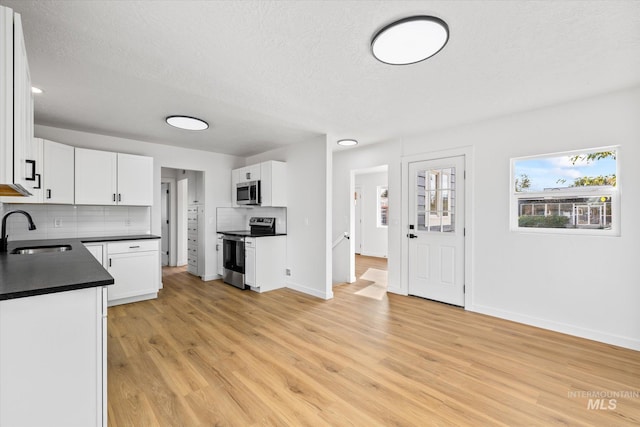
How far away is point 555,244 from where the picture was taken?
3.04 meters

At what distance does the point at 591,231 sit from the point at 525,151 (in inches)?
41.0

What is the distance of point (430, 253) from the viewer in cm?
404

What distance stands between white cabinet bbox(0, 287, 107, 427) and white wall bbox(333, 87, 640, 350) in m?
3.78

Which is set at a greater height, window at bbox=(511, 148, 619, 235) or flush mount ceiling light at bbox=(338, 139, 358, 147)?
flush mount ceiling light at bbox=(338, 139, 358, 147)

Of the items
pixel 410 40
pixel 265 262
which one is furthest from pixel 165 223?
pixel 410 40

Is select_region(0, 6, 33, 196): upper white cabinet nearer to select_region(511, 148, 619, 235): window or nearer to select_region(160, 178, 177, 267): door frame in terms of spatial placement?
select_region(511, 148, 619, 235): window

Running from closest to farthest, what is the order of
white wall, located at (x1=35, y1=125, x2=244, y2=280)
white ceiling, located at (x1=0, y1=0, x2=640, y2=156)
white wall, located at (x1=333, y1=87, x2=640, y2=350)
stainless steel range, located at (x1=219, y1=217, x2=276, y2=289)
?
white ceiling, located at (x1=0, y1=0, x2=640, y2=156) → white wall, located at (x1=333, y1=87, x2=640, y2=350) → white wall, located at (x1=35, y1=125, x2=244, y2=280) → stainless steel range, located at (x1=219, y1=217, x2=276, y2=289)

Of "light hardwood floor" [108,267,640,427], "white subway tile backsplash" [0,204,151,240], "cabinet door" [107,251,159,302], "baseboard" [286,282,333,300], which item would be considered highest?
"white subway tile backsplash" [0,204,151,240]

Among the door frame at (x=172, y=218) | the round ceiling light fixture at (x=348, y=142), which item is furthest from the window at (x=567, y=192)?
the door frame at (x=172, y=218)

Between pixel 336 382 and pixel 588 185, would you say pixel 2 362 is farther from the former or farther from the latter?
pixel 588 185

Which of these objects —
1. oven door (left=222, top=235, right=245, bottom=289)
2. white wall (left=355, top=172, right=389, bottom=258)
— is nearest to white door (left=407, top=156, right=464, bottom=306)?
oven door (left=222, top=235, right=245, bottom=289)

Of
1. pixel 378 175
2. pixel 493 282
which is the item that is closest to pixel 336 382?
pixel 493 282

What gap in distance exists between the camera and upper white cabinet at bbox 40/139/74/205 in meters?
3.36

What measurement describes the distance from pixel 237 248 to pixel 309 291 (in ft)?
4.71
